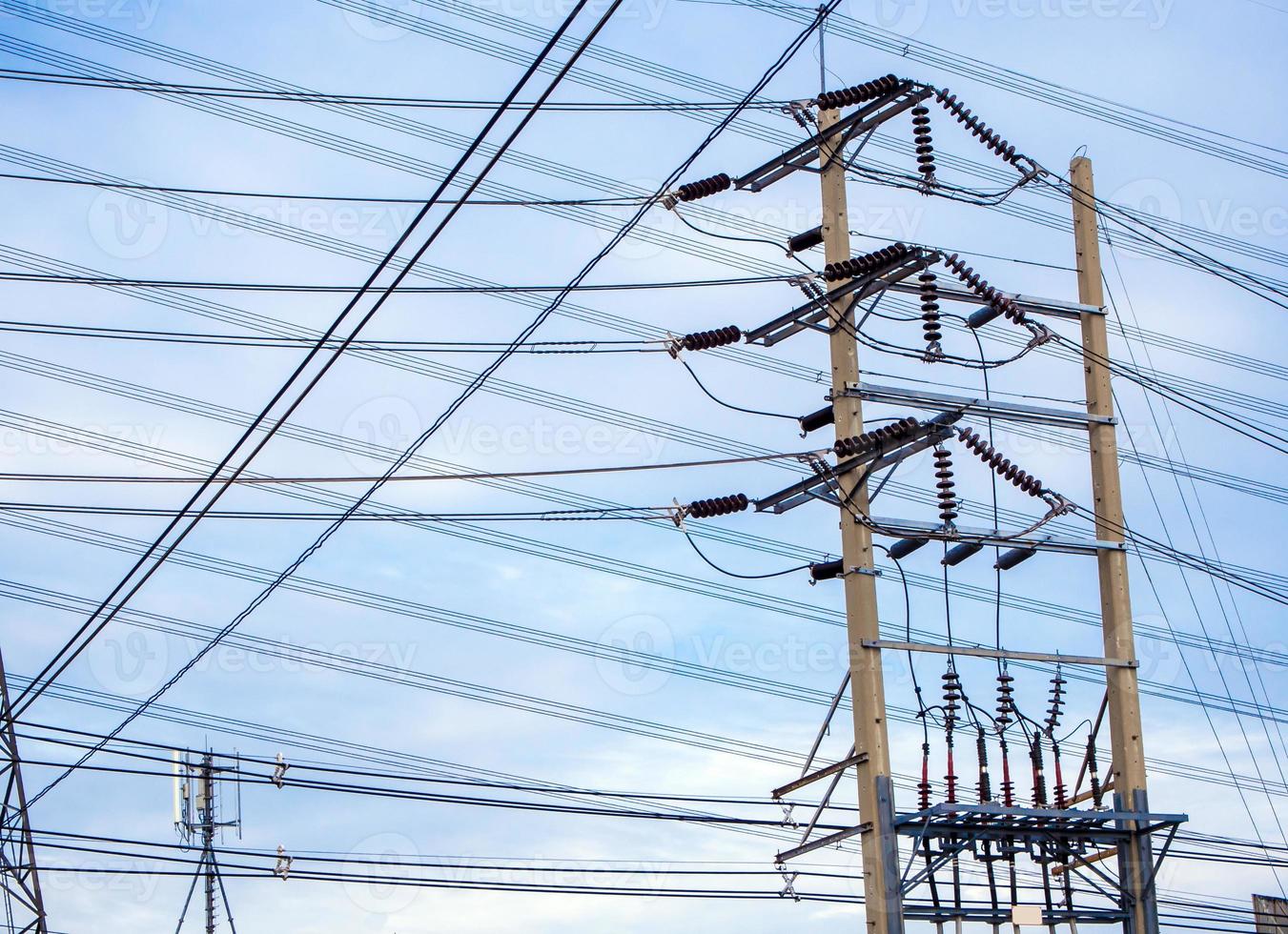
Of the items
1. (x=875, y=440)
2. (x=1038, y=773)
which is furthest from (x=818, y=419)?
(x=1038, y=773)

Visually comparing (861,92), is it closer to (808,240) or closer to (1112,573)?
(808,240)

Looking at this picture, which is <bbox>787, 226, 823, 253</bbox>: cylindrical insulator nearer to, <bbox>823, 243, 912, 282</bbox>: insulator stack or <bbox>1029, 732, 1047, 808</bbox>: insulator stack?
<bbox>823, 243, 912, 282</bbox>: insulator stack

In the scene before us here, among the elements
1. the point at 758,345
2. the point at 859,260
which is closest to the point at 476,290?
the point at 758,345

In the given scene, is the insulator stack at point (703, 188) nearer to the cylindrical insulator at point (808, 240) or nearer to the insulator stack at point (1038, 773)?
the cylindrical insulator at point (808, 240)

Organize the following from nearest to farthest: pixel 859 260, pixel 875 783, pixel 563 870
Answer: pixel 875 783 < pixel 859 260 < pixel 563 870

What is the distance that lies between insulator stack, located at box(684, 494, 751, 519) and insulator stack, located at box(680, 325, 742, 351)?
2.05 meters

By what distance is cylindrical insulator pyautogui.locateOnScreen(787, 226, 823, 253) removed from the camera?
71.9 ft

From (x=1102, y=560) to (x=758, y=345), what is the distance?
5.16m

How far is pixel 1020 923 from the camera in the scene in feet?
66.0

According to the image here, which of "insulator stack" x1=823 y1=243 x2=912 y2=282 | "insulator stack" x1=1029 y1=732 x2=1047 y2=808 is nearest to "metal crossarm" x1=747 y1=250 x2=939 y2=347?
"insulator stack" x1=823 y1=243 x2=912 y2=282

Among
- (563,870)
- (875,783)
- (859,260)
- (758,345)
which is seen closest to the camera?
(875,783)

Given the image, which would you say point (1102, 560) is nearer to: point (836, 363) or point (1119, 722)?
point (1119, 722)

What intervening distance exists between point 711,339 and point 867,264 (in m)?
2.22

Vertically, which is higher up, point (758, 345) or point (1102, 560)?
point (758, 345)
